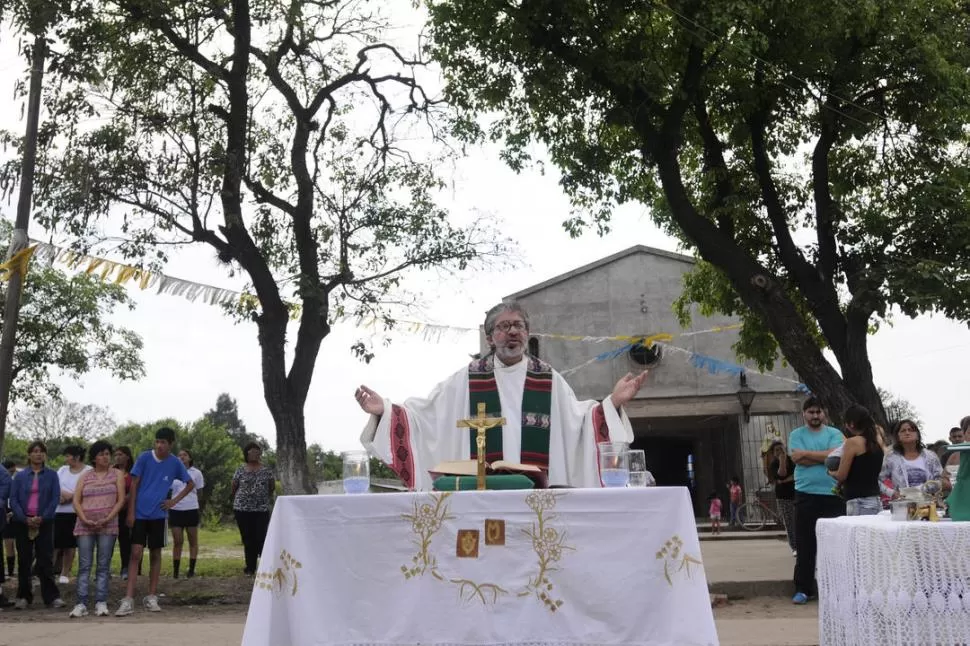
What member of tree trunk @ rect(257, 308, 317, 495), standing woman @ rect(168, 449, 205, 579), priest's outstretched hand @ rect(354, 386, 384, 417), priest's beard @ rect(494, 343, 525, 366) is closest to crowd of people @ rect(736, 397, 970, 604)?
priest's beard @ rect(494, 343, 525, 366)

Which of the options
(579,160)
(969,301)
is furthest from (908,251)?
(579,160)

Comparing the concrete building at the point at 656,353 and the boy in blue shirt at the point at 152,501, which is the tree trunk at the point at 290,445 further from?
the concrete building at the point at 656,353

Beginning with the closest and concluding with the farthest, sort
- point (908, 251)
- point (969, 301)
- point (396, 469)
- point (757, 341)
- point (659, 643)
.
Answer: point (659, 643), point (396, 469), point (969, 301), point (908, 251), point (757, 341)

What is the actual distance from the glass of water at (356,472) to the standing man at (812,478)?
499 cm

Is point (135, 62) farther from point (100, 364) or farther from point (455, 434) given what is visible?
point (100, 364)

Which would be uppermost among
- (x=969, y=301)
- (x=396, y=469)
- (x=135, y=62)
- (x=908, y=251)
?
(x=135, y=62)

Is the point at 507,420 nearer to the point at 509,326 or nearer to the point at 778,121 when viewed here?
the point at 509,326

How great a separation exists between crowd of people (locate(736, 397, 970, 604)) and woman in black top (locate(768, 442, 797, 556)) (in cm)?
1

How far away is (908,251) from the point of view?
1212 cm

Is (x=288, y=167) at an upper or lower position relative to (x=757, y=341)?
upper

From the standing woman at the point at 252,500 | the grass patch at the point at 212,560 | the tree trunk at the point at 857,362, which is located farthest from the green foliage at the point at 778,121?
the grass patch at the point at 212,560

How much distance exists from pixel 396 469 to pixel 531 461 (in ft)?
2.49

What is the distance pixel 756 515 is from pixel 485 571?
20.8 metres

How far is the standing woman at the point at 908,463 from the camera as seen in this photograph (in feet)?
23.5
